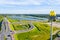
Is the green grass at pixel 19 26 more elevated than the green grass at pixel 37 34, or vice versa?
the green grass at pixel 19 26

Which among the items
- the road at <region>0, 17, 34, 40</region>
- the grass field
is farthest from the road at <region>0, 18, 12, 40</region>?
the grass field

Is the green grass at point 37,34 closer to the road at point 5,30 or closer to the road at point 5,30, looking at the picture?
the road at point 5,30

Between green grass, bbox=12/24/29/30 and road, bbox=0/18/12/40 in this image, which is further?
green grass, bbox=12/24/29/30

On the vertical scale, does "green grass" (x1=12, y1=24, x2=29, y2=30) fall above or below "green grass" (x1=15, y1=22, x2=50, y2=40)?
above

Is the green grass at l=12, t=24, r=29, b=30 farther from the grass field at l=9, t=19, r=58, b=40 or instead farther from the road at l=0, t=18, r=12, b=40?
the road at l=0, t=18, r=12, b=40

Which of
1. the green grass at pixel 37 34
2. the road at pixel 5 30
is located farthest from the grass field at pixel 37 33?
the road at pixel 5 30

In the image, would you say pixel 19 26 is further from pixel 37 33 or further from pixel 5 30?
pixel 37 33

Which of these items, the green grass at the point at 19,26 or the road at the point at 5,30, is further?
the green grass at the point at 19,26

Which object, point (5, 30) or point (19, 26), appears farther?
point (19, 26)

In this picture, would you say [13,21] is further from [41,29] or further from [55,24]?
[55,24]

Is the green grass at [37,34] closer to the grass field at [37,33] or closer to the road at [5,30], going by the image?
the grass field at [37,33]

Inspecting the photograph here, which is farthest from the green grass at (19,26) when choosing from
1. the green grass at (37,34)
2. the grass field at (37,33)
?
the green grass at (37,34)

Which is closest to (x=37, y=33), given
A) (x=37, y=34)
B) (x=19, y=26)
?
(x=37, y=34)
